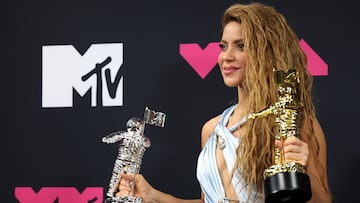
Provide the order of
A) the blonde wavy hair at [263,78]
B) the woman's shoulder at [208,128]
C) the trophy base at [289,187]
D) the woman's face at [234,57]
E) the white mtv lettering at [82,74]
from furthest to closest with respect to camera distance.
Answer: the white mtv lettering at [82,74], the woman's shoulder at [208,128], the woman's face at [234,57], the blonde wavy hair at [263,78], the trophy base at [289,187]

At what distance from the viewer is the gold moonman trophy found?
1480 millimetres

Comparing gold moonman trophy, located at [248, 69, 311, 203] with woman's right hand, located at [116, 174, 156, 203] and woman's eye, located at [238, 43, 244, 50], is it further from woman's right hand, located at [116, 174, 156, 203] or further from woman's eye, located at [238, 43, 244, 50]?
woman's right hand, located at [116, 174, 156, 203]

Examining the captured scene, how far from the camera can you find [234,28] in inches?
83.1

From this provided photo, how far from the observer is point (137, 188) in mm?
2232

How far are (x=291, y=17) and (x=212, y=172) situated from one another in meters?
0.70

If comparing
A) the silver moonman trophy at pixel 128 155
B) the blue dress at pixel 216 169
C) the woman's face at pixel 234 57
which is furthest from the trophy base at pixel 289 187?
the silver moonman trophy at pixel 128 155

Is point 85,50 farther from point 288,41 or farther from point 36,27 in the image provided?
point 288,41

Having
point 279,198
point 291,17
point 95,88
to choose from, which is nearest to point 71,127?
point 95,88

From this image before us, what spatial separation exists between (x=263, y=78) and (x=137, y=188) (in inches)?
22.8

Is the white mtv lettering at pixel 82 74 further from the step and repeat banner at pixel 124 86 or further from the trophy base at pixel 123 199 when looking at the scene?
the trophy base at pixel 123 199


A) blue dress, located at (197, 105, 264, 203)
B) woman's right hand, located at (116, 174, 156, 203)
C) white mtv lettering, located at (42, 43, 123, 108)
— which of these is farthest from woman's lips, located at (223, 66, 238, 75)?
white mtv lettering, located at (42, 43, 123, 108)

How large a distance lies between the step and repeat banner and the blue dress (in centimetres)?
Answer: 38

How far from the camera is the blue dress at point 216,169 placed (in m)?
1.97

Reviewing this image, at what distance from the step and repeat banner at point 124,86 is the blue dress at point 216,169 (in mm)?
376
